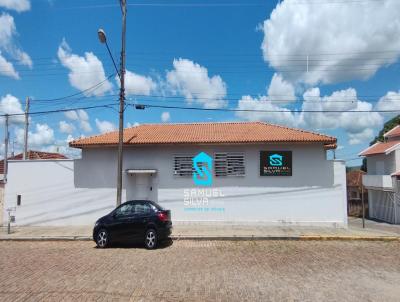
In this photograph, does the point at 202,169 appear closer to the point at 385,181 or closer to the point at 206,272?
the point at 206,272

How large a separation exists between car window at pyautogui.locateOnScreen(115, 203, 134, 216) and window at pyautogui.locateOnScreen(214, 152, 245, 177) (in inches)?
194

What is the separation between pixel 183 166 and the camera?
613 inches

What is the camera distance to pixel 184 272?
8133 millimetres

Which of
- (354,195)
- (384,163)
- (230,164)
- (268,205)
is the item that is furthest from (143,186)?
(354,195)

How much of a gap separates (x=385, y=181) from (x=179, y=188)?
61.5 feet

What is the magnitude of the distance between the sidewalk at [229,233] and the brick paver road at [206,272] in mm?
797

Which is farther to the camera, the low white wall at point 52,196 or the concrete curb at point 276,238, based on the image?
the low white wall at point 52,196

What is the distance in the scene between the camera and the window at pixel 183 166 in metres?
15.5

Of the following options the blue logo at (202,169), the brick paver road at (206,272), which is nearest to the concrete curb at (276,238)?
the brick paver road at (206,272)

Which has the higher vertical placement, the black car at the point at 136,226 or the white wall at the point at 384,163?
the white wall at the point at 384,163

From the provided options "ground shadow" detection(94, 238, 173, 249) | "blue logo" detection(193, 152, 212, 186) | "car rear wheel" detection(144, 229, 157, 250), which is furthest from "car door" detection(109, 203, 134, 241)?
"blue logo" detection(193, 152, 212, 186)

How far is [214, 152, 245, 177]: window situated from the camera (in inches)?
606

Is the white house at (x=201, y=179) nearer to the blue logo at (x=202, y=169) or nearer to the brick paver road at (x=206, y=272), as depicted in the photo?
the blue logo at (x=202, y=169)

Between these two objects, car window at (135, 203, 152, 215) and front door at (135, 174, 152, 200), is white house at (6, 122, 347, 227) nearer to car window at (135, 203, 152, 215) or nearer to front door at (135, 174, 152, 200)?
front door at (135, 174, 152, 200)
